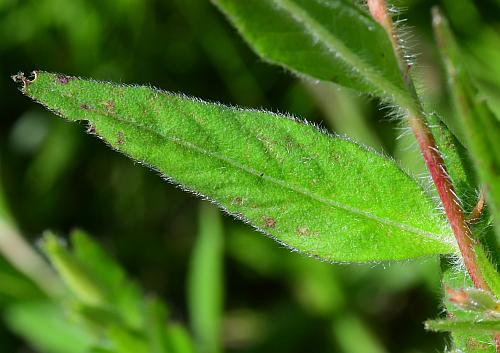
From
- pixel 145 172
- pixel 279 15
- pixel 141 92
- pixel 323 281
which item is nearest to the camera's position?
pixel 279 15

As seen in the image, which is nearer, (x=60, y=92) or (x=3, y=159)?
(x=60, y=92)

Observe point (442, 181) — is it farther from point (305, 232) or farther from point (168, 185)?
point (168, 185)

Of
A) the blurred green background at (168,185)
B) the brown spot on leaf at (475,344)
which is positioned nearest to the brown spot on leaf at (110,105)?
the brown spot on leaf at (475,344)

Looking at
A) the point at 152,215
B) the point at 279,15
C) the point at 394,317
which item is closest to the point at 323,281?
the point at 394,317

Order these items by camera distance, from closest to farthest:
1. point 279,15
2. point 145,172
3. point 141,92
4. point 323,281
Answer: point 279,15 → point 141,92 → point 323,281 → point 145,172

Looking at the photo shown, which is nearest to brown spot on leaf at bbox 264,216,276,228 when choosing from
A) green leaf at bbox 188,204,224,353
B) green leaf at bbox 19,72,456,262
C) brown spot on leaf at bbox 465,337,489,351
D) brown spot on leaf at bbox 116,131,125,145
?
green leaf at bbox 19,72,456,262

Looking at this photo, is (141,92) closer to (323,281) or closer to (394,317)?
(323,281)

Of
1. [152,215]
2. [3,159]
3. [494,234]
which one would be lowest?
[494,234]
